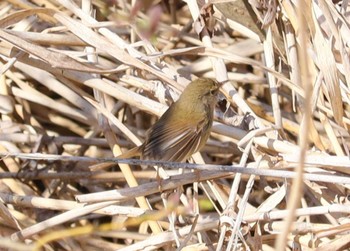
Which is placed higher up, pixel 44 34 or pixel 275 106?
pixel 44 34

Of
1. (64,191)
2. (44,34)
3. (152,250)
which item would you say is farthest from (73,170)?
(152,250)

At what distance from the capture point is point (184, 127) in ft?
7.55

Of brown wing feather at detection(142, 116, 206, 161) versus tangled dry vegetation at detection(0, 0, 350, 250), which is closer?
tangled dry vegetation at detection(0, 0, 350, 250)

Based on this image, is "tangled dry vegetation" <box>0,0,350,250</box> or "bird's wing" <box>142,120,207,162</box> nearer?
"tangled dry vegetation" <box>0,0,350,250</box>

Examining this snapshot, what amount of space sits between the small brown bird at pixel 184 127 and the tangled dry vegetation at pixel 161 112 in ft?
0.14

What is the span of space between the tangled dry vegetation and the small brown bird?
0.14 ft

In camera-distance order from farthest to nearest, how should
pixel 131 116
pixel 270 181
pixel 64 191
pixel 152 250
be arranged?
pixel 131 116
pixel 64 191
pixel 270 181
pixel 152 250

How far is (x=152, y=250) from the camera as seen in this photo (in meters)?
1.95

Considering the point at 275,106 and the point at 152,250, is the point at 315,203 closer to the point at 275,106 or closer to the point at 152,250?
the point at 275,106

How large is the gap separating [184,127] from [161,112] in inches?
Answer: 3.7

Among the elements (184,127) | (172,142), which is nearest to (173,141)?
(172,142)

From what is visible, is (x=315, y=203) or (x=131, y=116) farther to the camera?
(x=131, y=116)

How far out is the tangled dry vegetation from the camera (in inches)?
75.9

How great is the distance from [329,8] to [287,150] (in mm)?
448
